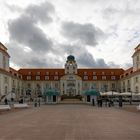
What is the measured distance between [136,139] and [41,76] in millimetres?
105460

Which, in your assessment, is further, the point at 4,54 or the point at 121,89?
the point at 121,89

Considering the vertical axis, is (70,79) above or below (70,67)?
below

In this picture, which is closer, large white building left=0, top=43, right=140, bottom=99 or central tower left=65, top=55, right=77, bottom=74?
large white building left=0, top=43, right=140, bottom=99

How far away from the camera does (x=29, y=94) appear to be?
377 ft

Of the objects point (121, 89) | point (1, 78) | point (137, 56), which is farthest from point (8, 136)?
point (121, 89)

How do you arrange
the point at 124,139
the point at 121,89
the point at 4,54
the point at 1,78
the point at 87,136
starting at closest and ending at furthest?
1. the point at 124,139
2. the point at 87,136
3. the point at 1,78
4. the point at 4,54
5. the point at 121,89

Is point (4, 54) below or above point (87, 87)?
above

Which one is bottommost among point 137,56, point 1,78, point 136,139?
point 136,139

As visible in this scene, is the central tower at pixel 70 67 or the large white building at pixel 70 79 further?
the central tower at pixel 70 67

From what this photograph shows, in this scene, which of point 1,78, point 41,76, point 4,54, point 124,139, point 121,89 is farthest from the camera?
point 41,76

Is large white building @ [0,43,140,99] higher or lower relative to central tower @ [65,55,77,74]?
lower

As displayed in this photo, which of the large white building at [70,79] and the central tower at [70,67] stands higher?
the central tower at [70,67]

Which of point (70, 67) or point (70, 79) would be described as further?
point (70, 67)

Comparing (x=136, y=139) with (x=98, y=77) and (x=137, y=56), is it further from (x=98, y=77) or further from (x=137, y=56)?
(x=98, y=77)
